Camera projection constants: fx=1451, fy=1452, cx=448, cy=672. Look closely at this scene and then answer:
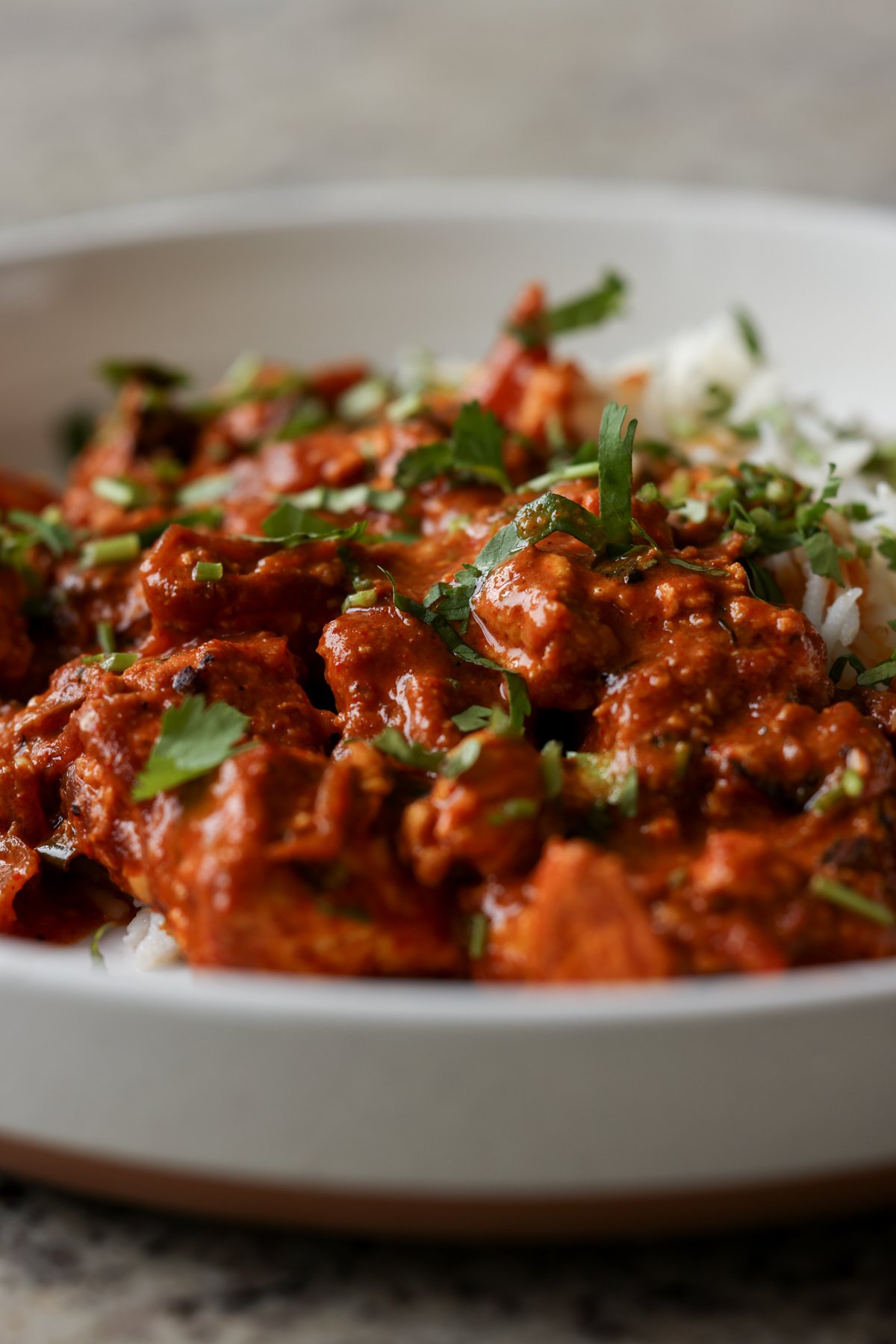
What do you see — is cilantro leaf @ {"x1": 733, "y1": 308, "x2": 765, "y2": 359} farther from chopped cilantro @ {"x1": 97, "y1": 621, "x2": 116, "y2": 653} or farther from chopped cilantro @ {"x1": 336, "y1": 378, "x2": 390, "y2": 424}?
chopped cilantro @ {"x1": 97, "y1": 621, "x2": 116, "y2": 653}

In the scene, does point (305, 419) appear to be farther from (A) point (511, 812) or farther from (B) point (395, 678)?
(A) point (511, 812)

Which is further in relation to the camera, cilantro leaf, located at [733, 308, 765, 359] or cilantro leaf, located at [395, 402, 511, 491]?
cilantro leaf, located at [733, 308, 765, 359]

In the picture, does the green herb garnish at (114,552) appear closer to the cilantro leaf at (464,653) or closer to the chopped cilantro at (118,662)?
the chopped cilantro at (118,662)

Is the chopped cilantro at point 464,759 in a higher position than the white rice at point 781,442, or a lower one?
higher

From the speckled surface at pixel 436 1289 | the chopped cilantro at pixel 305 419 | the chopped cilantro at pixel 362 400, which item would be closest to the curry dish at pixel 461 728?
the speckled surface at pixel 436 1289

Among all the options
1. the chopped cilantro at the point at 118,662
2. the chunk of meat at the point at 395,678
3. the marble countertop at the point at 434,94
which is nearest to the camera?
the chunk of meat at the point at 395,678

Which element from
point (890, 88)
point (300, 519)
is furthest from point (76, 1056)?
point (890, 88)

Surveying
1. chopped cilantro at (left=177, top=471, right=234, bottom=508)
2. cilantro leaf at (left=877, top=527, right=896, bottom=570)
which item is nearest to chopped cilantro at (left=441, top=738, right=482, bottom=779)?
cilantro leaf at (left=877, top=527, right=896, bottom=570)
